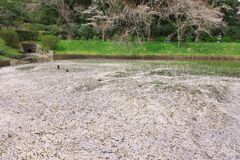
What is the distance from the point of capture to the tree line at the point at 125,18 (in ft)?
120

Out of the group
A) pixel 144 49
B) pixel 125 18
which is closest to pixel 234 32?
pixel 125 18

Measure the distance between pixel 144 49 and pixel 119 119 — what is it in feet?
81.4

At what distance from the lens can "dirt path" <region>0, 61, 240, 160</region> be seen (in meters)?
7.74

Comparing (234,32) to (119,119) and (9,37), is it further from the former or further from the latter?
(119,119)

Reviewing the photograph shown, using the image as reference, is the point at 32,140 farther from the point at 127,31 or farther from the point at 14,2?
the point at 14,2

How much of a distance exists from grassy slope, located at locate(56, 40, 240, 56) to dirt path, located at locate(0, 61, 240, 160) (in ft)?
54.3

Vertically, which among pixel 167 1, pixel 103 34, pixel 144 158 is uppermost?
pixel 167 1

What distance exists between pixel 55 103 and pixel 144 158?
233 inches

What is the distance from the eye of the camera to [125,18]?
123ft

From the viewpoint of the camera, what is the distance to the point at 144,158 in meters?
7.31

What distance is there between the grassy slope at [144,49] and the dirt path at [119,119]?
1654cm

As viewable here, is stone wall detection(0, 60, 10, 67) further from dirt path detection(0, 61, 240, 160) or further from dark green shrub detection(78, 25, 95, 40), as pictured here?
dark green shrub detection(78, 25, 95, 40)

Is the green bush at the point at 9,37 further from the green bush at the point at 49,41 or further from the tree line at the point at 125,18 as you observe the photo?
the tree line at the point at 125,18

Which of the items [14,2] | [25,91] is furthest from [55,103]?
[14,2]
